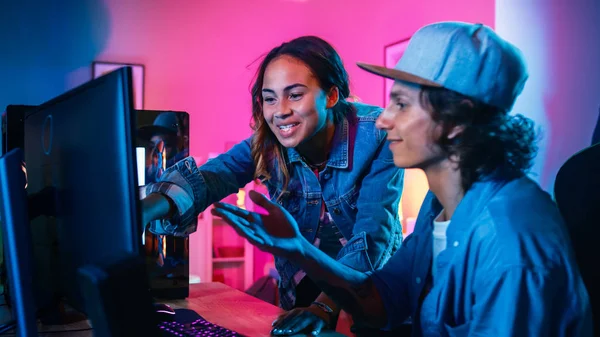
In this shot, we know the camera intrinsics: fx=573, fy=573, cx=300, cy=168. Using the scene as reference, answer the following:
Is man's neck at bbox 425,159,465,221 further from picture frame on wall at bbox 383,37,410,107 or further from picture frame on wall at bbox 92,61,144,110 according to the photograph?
picture frame on wall at bbox 92,61,144,110

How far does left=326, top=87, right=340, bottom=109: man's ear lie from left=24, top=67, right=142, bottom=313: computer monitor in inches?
39.0

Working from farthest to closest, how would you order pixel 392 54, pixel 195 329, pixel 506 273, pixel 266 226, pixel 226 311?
pixel 392 54, pixel 226 311, pixel 195 329, pixel 266 226, pixel 506 273

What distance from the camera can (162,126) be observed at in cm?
175

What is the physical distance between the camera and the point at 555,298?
39.5 inches

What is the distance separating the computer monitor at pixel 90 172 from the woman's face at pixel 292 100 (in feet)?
2.79

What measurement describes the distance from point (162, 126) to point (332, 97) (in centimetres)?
54

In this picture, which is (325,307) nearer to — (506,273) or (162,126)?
(506,273)

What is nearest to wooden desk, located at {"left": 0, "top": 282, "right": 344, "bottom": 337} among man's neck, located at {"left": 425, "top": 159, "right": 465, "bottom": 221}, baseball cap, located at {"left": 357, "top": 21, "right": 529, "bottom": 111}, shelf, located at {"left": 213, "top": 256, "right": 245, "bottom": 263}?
man's neck, located at {"left": 425, "top": 159, "right": 465, "bottom": 221}

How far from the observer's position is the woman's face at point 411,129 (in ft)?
4.01

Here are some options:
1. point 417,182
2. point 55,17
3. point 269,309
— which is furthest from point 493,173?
point 55,17

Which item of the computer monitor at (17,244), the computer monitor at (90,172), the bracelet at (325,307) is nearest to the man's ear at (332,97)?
the bracelet at (325,307)

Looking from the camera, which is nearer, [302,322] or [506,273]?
[506,273]

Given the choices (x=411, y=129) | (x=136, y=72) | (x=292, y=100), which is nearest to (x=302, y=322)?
(x=411, y=129)

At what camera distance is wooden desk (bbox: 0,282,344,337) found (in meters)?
1.27
